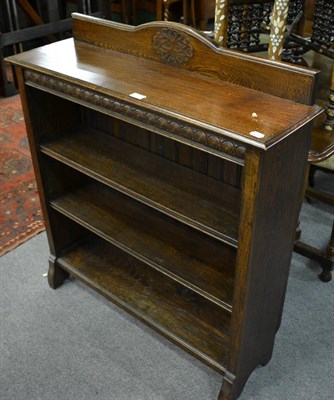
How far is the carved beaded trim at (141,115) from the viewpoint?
1020 millimetres

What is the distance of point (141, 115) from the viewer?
1.14 meters

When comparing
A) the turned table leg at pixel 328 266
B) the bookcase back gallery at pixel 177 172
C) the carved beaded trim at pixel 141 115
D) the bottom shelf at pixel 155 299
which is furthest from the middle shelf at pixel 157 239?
the turned table leg at pixel 328 266

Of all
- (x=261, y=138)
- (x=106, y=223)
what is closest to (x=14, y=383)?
(x=106, y=223)

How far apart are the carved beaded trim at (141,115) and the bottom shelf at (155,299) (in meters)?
0.67

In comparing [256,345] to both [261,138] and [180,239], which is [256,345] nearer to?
[180,239]

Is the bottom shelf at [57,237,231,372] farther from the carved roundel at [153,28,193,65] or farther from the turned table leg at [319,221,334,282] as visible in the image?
the carved roundel at [153,28,193,65]

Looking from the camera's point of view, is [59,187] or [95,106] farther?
[59,187]

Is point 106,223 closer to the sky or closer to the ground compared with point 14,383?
closer to the sky

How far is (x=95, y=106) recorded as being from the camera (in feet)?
4.09

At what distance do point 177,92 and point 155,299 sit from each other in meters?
0.74

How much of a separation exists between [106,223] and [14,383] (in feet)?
1.88

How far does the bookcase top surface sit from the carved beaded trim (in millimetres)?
18

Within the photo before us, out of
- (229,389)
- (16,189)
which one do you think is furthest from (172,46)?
(16,189)

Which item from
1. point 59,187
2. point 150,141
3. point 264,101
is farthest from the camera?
point 59,187
